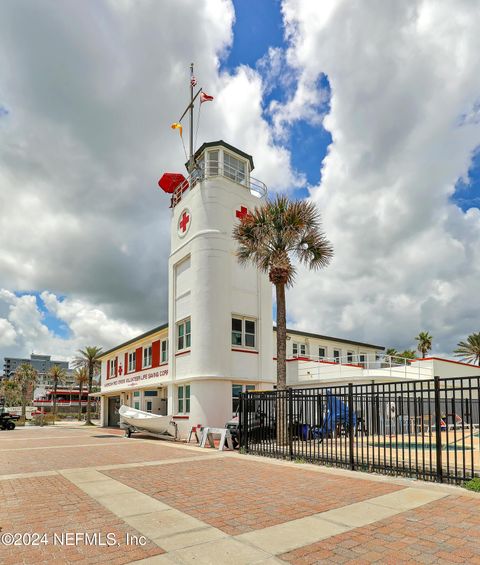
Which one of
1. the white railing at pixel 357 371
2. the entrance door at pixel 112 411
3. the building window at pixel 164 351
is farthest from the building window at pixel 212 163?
the entrance door at pixel 112 411

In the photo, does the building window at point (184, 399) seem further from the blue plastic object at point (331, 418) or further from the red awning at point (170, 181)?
the red awning at point (170, 181)

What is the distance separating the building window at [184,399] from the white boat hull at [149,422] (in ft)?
3.07

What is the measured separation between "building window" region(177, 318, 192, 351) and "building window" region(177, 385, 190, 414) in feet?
6.83

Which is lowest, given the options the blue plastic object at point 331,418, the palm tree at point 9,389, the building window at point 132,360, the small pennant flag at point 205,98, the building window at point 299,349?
the palm tree at point 9,389

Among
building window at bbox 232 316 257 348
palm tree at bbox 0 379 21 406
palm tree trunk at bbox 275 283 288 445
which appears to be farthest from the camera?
palm tree at bbox 0 379 21 406

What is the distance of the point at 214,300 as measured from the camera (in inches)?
859

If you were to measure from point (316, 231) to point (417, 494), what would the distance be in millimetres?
12106

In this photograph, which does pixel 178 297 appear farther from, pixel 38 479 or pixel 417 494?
pixel 417 494

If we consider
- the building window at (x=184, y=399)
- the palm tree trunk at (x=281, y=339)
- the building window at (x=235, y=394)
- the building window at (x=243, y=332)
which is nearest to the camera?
the palm tree trunk at (x=281, y=339)

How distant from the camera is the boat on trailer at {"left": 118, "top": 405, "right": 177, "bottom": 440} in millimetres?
22578

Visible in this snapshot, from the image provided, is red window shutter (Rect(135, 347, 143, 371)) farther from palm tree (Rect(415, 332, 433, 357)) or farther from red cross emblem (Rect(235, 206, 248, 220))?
palm tree (Rect(415, 332, 433, 357))

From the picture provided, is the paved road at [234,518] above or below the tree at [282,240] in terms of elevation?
below

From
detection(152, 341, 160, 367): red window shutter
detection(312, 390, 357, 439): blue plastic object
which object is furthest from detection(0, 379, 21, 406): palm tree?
detection(312, 390, 357, 439): blue plastic object

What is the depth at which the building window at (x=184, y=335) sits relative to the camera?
77.0ft
